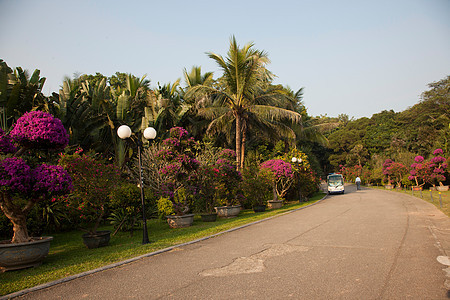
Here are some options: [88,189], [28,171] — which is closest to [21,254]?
[28,171]

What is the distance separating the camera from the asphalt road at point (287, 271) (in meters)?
4.40

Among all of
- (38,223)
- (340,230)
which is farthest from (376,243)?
(38,223)

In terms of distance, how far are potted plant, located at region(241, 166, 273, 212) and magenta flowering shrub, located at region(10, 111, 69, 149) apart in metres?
11.6

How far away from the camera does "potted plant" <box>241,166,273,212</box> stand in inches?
693

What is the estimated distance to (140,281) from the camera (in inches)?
203

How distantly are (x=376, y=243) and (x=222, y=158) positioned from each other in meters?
9.12

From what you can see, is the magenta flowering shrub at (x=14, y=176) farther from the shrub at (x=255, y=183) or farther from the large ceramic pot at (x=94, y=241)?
the shrub at (x=255, y=183)

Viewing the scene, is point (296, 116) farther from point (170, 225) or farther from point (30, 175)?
point (30, 175)

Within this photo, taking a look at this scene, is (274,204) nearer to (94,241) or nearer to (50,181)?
(94,241)

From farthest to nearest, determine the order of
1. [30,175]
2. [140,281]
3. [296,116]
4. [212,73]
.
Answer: [212,73] < [296,116] < [30,175] < [140,281]

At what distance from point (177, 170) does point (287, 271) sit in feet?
24.9

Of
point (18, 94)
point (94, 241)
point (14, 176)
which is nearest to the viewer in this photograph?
point (14, 176)

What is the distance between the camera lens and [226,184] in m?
15.3

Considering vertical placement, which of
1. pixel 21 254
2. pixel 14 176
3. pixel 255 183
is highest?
pixel 14 176
